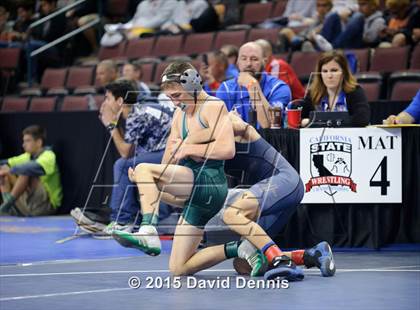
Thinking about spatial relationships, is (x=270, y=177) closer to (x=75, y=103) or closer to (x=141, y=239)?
(x=141, y=239)

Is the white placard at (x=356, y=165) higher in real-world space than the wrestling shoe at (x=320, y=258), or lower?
higher

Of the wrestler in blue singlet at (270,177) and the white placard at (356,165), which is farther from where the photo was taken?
the white placard at (356,165)

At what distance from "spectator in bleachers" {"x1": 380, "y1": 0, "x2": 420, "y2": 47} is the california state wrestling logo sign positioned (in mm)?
4361

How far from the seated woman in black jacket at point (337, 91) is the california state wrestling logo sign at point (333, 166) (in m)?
0.22

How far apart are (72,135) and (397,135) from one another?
15.8 ft

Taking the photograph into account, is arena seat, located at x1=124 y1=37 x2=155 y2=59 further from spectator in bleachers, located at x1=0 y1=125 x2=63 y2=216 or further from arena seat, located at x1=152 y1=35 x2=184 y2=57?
spectator in bleachers, located at x1=0 y1=125 x2=63 y2=216

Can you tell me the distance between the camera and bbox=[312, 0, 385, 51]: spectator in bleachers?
12.7 m

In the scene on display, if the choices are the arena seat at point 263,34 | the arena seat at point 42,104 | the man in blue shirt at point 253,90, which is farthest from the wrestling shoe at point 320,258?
the arena seat at point 42,104

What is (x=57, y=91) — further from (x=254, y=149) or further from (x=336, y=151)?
(x=254, y=149)

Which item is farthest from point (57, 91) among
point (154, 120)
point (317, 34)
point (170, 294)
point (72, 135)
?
point (170, 294)

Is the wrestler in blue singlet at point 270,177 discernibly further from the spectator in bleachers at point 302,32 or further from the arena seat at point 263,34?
the arena seat at point 263,34

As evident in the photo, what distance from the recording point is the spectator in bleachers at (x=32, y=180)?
11828 mm

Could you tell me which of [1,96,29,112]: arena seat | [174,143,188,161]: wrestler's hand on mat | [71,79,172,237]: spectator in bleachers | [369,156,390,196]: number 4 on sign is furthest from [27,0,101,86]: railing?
[174,143,188,161]: wrestler's hand on mat

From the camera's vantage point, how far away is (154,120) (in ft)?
31.3
